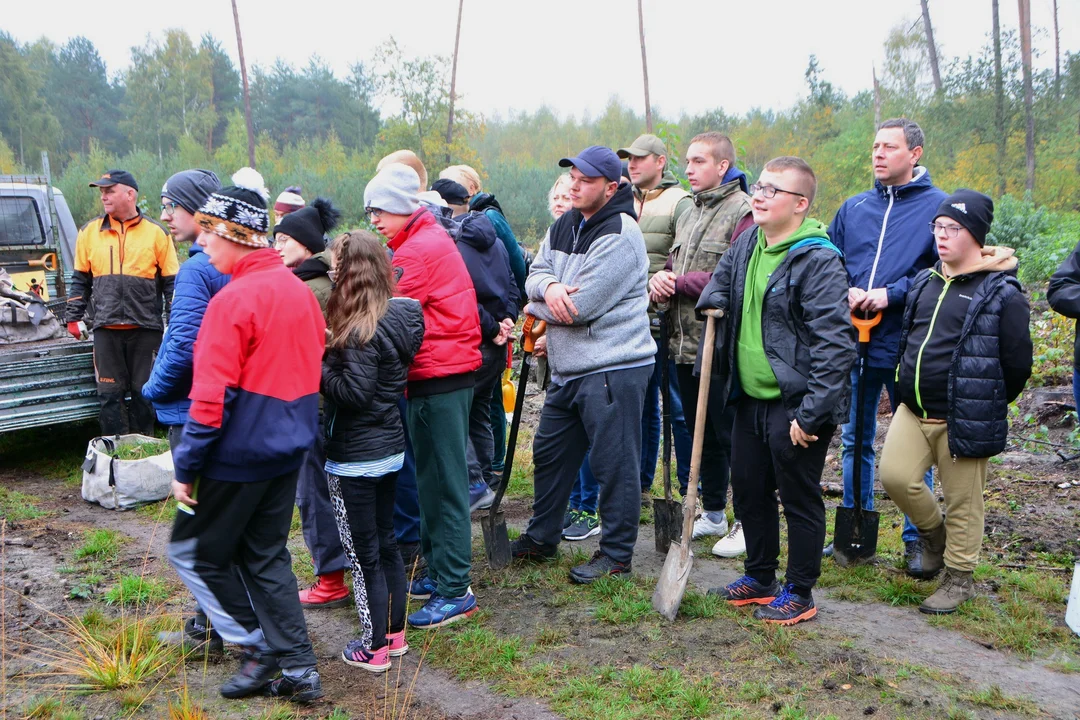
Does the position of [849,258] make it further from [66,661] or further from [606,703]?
[66,661]

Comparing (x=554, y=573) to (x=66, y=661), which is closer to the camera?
(x=66, y=661)

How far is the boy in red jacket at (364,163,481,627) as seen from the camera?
3721 millimetres

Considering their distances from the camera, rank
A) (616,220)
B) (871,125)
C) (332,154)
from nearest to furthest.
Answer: (616,220) < (871,125) < (332,154)

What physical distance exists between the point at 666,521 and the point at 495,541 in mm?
956

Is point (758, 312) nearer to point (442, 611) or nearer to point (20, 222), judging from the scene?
point (442, 611)

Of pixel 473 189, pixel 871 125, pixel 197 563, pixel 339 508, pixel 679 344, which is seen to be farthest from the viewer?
pixel 871 125

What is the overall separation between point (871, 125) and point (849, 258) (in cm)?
3595

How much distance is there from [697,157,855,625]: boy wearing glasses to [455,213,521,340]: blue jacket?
5.15ft

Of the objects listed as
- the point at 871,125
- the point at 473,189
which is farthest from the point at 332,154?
the point at 473,189

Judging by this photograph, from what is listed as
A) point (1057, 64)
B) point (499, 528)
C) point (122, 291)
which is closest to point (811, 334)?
point (499, 528)

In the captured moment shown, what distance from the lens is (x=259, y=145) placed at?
138 feet

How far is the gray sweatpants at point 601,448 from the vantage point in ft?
13.5

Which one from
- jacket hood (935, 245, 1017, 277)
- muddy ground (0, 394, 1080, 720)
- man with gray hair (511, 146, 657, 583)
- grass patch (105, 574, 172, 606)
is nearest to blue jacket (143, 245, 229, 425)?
muddy ground (0, 394, 1080, 720)

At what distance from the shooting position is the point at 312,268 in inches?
145
